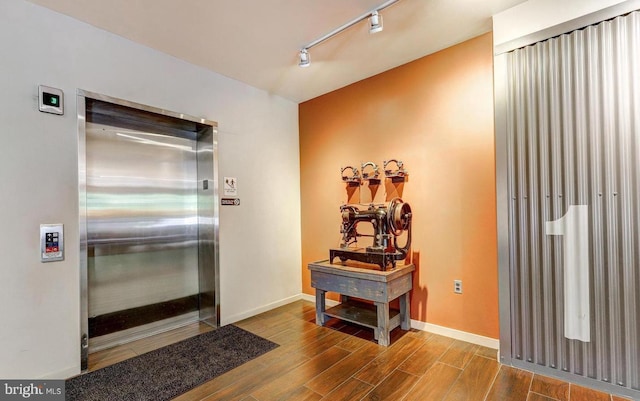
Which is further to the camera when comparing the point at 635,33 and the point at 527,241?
the point at 527,241

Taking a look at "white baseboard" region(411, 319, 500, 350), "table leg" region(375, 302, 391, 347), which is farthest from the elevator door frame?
"white baseboard" region(411, 319, 500, 350)

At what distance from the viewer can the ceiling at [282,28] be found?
2.24m

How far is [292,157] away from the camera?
4.21 m

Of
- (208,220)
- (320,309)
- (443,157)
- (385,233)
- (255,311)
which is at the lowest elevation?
(255,311)

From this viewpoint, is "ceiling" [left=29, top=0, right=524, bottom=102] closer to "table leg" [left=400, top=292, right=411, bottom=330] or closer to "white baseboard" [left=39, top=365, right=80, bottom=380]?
"table leg" [left=400, top=292, right=411, bottom=330]

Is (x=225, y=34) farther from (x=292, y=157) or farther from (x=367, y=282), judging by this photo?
(x=367, y=282)

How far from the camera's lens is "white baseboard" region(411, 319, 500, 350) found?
8.54ft

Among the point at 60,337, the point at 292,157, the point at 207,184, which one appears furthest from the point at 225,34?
the point at 60,337

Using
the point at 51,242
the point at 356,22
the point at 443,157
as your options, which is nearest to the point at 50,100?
the point at 51,242

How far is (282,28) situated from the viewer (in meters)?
2.53

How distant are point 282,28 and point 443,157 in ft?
6.28

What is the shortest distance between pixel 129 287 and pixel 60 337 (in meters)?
0.71

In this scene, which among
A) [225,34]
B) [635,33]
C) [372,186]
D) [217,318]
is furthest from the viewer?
[372,186]

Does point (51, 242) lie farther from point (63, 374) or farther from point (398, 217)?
point (398, 217)
